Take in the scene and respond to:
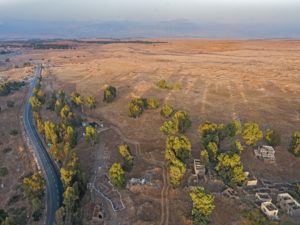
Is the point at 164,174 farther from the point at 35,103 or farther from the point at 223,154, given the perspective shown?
the point at 35,103

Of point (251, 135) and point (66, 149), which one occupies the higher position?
point (251, 135)

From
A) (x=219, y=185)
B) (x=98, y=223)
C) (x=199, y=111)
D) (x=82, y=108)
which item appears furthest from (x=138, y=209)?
(x=82, y=108)

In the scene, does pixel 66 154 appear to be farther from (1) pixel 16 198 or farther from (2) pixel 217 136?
(2) pixel 217 136

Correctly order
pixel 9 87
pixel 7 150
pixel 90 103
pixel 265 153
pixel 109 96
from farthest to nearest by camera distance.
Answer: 1. pixel 9 87
2. pixel 109 96
3. pixel 90 103
4. pixel 7 150
5. pixel 265 153

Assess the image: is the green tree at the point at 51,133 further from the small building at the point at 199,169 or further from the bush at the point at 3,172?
the small building at the point at 199,169

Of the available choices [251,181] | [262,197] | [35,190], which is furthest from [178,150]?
[35,190]
